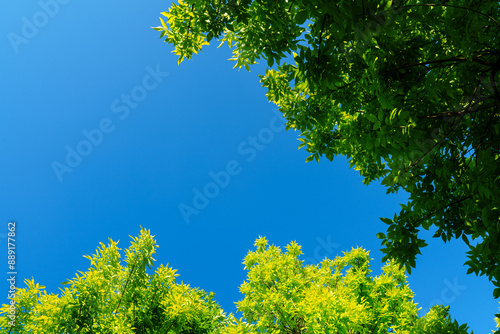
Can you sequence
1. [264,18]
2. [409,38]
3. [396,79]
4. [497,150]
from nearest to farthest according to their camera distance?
[264,18] → [497,150] → [396,79] → [409,38]

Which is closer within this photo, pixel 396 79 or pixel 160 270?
pixel 396 79

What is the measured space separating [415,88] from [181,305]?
8212 millimetres

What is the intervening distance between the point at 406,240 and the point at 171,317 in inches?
278

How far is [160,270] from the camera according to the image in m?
9.24

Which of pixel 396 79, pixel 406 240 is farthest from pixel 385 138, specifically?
pixel 406 240

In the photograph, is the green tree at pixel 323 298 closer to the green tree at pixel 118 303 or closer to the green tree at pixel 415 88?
the green tree at pixel 118 303

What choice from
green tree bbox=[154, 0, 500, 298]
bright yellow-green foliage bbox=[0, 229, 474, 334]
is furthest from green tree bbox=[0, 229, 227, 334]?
green tree bbox=[154, 0, 500, 298]

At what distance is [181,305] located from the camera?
8.27 m

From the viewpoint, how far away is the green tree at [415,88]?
3.44 meters

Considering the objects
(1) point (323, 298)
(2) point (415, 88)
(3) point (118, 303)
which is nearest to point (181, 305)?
(3) point (118, 303)

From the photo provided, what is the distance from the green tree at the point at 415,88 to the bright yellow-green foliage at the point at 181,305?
340cm

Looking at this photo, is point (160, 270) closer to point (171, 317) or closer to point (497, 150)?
point (171, 317)

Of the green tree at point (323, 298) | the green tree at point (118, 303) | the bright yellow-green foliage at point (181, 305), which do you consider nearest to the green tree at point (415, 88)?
the bright yellow-green foliage at point (181, 305)

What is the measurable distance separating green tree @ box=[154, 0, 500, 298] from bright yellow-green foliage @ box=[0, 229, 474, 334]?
3400 millimetres
